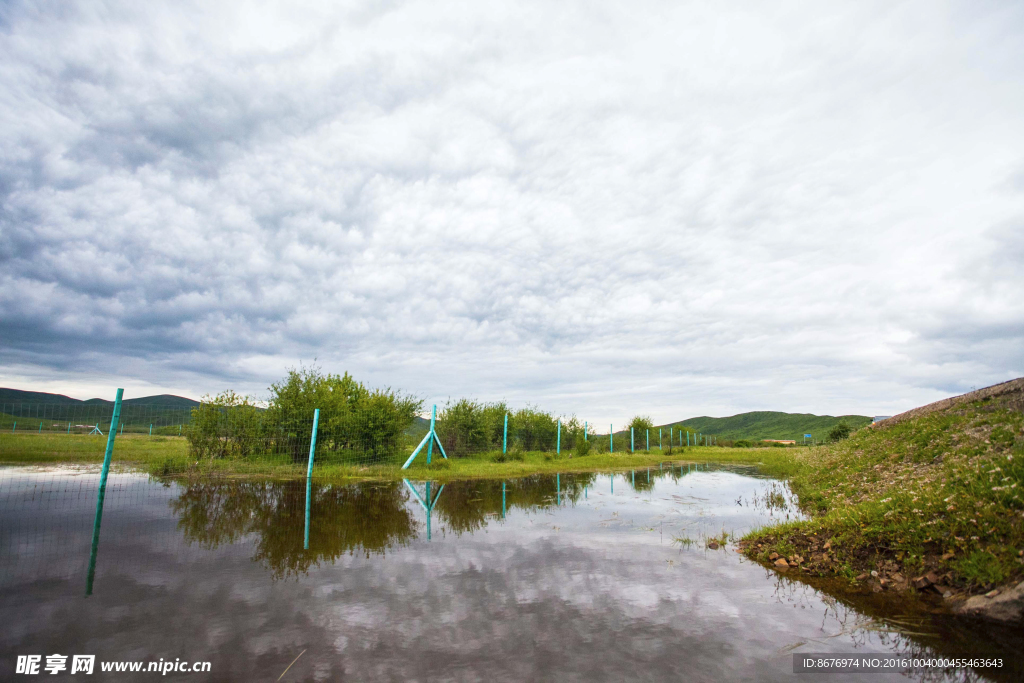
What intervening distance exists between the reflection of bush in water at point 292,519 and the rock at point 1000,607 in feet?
23.1

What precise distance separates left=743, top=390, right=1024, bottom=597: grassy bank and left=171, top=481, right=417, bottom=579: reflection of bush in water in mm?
6221

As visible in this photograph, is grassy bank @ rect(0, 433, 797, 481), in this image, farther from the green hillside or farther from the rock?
the green hillside

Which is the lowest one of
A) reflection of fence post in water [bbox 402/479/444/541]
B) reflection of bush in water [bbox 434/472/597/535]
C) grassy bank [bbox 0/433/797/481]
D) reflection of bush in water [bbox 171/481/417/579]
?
reflection of bush in water [bbox 434/472/597/535]

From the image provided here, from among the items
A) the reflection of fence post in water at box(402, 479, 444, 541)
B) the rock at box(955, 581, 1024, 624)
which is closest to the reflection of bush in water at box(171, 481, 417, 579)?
the reflection of fence post in water at box(402, 479, 444, 541)

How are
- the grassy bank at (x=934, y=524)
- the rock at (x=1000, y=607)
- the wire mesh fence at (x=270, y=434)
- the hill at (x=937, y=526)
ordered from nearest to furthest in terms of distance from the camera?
the rock at (x=1000, y=607) < the hill at (x=937, y=526) < the grassy bank at (x=934, y=524) < the wire mesh fence at (x=270, y=434)

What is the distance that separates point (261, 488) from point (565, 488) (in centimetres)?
883

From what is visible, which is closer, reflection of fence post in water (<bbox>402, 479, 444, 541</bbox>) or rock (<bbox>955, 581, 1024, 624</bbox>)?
rock (<bbox>955, 581, 1024, 624</bbox>)

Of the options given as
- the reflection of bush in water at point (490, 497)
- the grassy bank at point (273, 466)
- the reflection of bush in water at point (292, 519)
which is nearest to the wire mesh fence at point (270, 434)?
the grassy bank at point (273, 466)

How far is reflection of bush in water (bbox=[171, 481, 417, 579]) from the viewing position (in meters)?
6.86

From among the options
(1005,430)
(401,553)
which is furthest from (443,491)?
(1005,430)

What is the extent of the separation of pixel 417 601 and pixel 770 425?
99124mm

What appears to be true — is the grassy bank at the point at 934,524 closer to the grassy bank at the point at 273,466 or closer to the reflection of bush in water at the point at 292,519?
the reflection of bush in water at the point at 292,519

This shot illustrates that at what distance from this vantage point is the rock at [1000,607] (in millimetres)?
4613

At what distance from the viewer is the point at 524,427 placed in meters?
30.6
